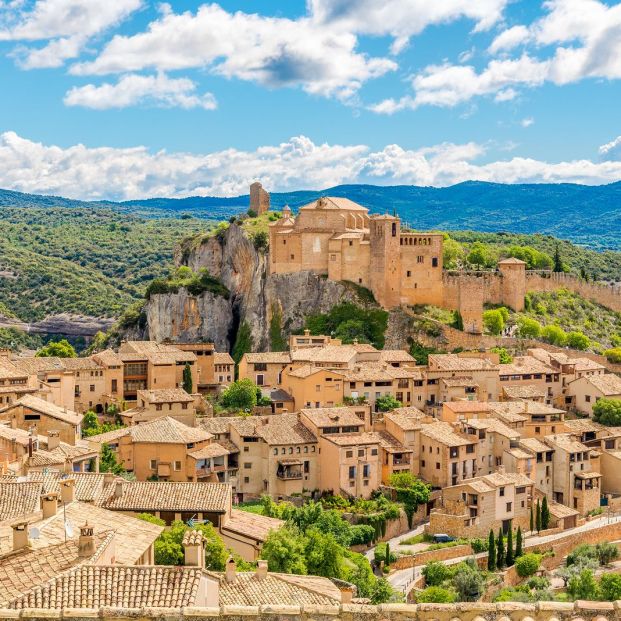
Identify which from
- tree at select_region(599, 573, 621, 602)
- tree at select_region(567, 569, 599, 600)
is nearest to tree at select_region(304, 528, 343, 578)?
tree at select_region(567, 569, 599, 600)

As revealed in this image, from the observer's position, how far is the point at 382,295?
70.9 metres

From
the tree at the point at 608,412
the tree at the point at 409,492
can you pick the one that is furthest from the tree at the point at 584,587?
the tree at the point at 608,412

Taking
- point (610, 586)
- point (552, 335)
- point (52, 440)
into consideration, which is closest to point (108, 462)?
point (52, 440)

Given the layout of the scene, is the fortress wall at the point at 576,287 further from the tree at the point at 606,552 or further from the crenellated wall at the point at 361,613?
the crenellated wall at the point at 361,613

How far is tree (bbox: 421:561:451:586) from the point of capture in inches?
1537

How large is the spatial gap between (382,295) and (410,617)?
58.8m

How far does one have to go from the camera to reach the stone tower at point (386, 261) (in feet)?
232

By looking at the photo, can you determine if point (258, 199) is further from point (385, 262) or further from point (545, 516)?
point (545, 516)

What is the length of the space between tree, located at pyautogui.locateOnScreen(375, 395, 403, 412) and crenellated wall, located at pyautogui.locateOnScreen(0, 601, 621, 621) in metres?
41.9

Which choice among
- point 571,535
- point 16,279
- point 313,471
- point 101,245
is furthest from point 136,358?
point 101,245

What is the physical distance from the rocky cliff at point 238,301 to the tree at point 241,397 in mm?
17293

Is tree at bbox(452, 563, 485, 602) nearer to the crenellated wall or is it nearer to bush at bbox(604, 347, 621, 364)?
the crenellated wall

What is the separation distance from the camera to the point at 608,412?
5750 cm

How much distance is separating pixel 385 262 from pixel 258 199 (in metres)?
32.9
